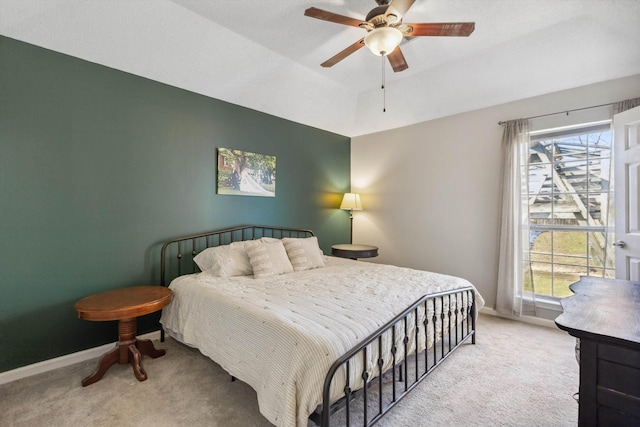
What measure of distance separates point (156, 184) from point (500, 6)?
3.53 metres

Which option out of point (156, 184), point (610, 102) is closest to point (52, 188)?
point (156, 184)

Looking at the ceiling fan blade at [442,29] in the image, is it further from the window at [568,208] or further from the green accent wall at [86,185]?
the green accent wall at [86,185]

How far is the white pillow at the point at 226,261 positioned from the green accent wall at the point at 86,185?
1.48ft

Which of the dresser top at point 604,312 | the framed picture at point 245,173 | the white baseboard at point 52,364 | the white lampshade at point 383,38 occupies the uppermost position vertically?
the white lampshade at point 383,38

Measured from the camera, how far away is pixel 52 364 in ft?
7.92

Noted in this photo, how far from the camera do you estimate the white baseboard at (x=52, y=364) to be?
2250mm

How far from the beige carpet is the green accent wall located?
53cm

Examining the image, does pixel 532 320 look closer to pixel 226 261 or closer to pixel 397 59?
pixel 397 59

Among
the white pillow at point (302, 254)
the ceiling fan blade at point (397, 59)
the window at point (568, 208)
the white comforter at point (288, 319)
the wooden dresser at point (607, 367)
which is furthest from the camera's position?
the white pillow at point (302, 254)

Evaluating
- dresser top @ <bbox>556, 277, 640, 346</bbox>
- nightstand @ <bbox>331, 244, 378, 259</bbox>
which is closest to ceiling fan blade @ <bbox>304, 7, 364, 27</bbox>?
dresser top @ <bbox>556, 277, 640, 346</bbox>

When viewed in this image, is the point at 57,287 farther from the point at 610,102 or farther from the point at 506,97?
the point at 610,102

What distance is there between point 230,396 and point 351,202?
326cm

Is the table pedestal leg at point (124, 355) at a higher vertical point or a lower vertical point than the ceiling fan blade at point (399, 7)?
lower

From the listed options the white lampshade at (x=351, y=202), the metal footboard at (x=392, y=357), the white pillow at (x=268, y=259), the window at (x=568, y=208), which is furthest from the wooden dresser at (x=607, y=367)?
the white lampshade at (x=351, y=202)
